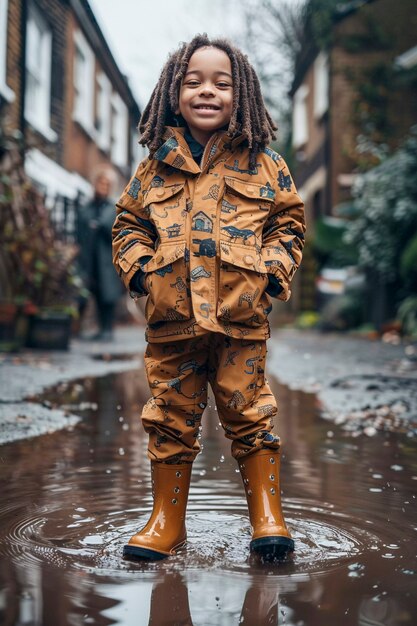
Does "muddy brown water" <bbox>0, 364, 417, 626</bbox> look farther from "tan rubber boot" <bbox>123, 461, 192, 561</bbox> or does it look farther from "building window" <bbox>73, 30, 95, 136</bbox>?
"building window" <bbox>73, 30, 95, 136</bbox>

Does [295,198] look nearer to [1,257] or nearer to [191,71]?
[191,71]

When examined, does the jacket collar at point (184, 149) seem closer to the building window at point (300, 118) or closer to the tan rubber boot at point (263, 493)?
the tan rubber boot at point (263, 493)

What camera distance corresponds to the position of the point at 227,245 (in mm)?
2635

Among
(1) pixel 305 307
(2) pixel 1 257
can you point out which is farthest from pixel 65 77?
(1) pixel 305 307

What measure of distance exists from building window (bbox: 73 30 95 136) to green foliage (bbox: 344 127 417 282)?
5282mm

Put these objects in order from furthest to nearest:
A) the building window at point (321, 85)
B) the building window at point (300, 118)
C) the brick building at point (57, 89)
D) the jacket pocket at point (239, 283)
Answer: the building window at point (300, 118) → the building window at point (321, 85) → the brick building at point (57, 89) → the jacket pocket at point (239, 283)

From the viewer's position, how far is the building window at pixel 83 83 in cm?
1623

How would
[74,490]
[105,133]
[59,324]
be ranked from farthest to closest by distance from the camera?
[105,133] → [59,324] → [74,490]

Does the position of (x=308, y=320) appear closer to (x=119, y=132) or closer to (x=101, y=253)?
(x=119, y=132)

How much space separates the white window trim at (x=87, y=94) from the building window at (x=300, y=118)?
776cm

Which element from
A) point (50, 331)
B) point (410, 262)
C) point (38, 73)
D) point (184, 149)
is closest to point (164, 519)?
point (184, 149)

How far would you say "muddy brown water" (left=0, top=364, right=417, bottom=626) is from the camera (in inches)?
82.8

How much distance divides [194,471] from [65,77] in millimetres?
12207

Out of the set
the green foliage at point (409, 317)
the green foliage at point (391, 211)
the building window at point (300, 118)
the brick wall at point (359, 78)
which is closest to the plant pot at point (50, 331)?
the green foliage at point (409, 317)
